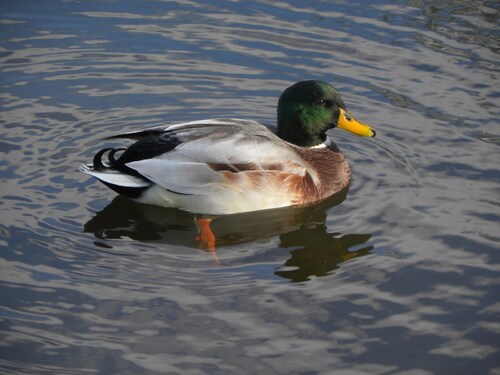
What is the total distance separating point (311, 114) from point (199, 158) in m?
1.26

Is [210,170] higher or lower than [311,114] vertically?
lower

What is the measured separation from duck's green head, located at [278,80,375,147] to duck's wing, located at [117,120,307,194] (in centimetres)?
60

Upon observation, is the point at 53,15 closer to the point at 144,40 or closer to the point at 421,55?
the point at 144,40

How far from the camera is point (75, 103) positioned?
10.4m

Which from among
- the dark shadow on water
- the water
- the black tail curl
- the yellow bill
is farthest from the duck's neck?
the black tail curl

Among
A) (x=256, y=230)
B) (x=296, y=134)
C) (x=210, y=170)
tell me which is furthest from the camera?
(x=296, y=134)

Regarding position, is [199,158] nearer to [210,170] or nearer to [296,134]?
[210,170]

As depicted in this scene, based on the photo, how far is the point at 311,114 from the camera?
916cm

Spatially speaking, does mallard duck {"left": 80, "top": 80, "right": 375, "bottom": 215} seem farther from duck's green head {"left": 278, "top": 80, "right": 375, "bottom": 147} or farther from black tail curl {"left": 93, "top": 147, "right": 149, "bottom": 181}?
duck's green head {"left": 278, "top": 80, "right": 375, "bottom": 147}

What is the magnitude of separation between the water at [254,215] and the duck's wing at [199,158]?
0.37 m

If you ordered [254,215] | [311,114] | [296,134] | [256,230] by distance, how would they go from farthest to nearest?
1. [296,134]
2. [311,114]
3. [254,215]
4. [256,230]

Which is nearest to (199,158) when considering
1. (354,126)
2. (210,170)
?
(210,170)

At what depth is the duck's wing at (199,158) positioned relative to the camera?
848cm

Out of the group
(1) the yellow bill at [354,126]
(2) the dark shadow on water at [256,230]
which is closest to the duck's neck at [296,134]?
(1) the yellow bill at [354,126]
